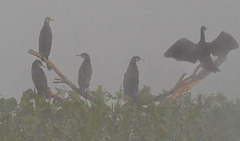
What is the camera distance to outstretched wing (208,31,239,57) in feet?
32.4

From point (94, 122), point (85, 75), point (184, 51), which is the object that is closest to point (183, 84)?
point (184, 51)

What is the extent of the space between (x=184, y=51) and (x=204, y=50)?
0.47 m

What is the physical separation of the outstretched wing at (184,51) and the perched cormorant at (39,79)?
2769mm

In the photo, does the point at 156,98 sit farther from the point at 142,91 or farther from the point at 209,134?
the point at 209,134

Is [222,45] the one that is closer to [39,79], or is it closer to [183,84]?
[183,84]

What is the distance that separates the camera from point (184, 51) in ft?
33.1

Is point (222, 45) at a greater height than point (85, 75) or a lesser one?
greater

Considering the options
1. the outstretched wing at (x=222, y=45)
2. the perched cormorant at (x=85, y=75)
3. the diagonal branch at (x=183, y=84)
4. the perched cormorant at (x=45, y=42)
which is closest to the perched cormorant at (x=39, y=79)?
the perched cormorant at (x=45, y=42)

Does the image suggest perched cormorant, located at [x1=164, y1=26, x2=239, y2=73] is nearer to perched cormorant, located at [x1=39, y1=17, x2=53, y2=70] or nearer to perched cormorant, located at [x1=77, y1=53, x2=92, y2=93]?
perched cormorant, located at [x1=77, y1=53, x2=92, y2=93]

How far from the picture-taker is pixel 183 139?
6770mm

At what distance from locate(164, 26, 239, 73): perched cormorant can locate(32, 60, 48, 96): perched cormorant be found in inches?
109

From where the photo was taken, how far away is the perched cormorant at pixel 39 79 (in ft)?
31.5

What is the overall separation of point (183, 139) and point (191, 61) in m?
3.76

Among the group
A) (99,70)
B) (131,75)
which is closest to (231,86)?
(99,70)
